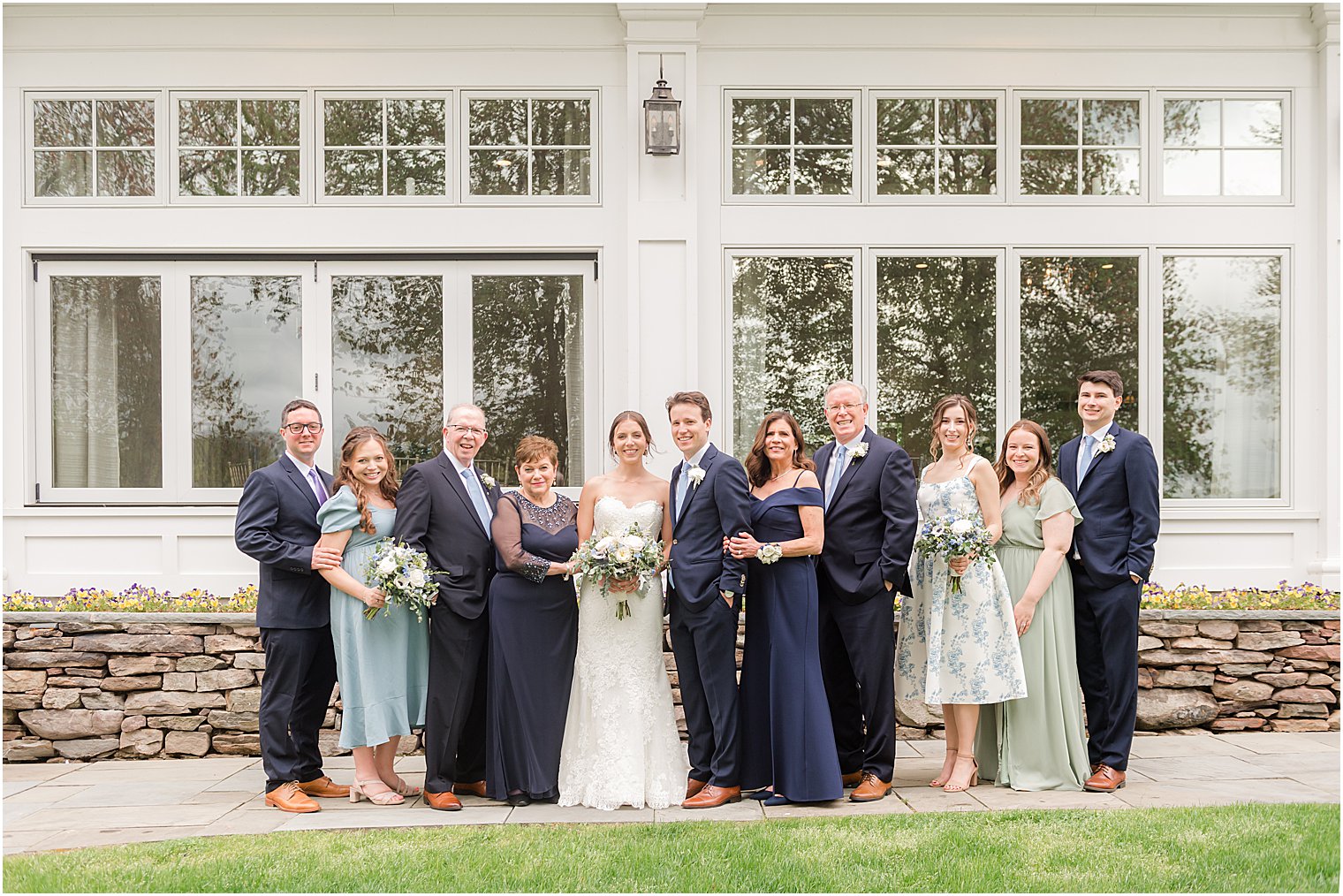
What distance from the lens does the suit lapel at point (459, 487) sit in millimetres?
5805

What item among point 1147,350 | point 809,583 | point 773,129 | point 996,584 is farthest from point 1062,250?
point 809,583

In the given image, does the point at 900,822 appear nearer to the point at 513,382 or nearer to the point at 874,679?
the point at 874,679

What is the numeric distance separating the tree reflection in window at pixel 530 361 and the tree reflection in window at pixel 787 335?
1.25 m

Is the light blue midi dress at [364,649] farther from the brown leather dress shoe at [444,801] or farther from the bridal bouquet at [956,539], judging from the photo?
the bridal bouquet at [956,539]

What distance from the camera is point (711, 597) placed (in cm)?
559

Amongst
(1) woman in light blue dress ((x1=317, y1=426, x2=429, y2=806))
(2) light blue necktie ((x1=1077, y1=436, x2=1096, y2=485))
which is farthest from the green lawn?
(2) light blue necktie ((x1=1077, y1=436, x2=1096, y2=485))

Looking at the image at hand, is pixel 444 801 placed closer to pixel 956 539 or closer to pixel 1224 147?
pixel 956 539

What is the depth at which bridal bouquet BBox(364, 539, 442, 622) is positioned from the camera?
217 inches

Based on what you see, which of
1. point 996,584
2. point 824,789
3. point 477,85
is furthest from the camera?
point 477,85

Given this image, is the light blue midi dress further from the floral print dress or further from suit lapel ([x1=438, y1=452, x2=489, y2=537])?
the floral print dress

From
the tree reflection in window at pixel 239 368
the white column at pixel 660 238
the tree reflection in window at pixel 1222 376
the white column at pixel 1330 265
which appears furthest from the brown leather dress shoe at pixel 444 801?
the white column at pixel 1330 265

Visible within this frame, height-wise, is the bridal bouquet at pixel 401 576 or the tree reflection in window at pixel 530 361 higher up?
the tree reflection in window at pixel 530 361

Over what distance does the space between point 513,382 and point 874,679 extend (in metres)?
3.95

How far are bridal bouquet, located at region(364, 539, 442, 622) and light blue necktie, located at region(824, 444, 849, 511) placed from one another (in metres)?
2.14
